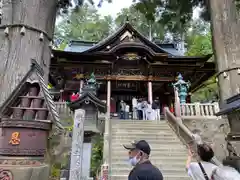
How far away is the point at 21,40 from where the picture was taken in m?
3.21

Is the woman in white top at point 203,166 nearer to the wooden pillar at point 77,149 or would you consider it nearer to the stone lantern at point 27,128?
the stone lantern at point 27,128

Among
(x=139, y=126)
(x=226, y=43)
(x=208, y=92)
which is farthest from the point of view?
(x=208, y=92)

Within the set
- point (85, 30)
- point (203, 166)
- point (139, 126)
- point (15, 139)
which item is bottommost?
point (203, 166)

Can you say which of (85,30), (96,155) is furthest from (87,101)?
(85,30)

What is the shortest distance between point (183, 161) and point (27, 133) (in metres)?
5.23

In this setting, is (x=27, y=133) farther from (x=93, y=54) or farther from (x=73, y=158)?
(x=93, y=54)

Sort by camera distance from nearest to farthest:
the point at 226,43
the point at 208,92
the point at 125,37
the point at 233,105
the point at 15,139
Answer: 1. the point at 15,139
2. the point at 233,105
3. the point at 226,43
4. the point at 125,37
5. the point at 208,92

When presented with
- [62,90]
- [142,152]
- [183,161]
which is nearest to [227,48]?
[183,161]

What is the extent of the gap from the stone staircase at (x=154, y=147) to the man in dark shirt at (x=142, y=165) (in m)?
3.60

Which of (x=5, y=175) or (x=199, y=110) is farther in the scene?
(x=199, y=110)

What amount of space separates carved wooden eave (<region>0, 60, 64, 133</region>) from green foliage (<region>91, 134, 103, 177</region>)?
4290mm

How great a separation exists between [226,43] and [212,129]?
4.69 meters

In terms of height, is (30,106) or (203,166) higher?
(30,106)

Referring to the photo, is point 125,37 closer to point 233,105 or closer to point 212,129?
point 212,129
